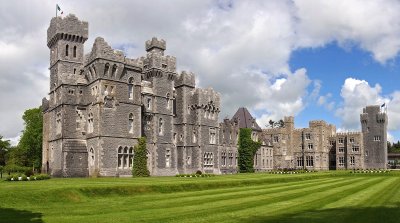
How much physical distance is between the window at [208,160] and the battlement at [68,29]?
83.8ft

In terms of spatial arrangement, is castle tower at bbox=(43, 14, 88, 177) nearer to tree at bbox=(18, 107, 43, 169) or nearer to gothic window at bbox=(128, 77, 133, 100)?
gothic window at bbox=(128, 77, 133, 100)

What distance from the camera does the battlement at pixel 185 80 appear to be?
64.2m

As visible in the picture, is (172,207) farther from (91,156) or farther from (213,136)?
(213,136)

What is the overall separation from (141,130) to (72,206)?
1392 inches

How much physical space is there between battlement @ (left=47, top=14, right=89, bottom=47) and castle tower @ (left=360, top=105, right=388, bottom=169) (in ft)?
261

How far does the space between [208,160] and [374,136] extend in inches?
2356

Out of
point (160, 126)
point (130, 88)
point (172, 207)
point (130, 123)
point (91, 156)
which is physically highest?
point (130, 88)

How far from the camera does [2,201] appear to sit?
20578 millimetres

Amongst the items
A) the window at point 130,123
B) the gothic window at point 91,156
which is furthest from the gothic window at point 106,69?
the gothic window at point 91,156

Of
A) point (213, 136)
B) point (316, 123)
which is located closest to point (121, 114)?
point (213, 136)

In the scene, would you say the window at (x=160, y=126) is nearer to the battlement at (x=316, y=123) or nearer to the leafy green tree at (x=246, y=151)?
the leafy green tree at (x=246, y=151)

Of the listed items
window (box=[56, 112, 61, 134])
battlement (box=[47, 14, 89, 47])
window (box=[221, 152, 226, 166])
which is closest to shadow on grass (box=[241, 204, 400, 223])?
window (box=[56, 112, 61, 134])

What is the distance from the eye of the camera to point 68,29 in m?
55.9

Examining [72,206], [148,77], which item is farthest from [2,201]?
[148,77]
